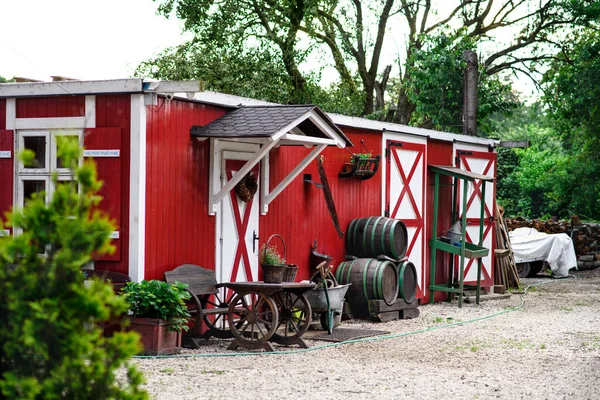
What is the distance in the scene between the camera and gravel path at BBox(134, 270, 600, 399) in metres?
6.96

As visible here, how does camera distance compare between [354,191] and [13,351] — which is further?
[354,191]

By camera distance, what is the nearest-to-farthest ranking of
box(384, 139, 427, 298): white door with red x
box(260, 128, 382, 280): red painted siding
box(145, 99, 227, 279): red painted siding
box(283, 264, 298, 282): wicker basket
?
box(145, 99, 227, 279): red painted siding → box(283, 264, 298, 282): wicker basket → box(260, 128, 382, 280): red painted siding → box(384, 139, 427, 298): white door with red x

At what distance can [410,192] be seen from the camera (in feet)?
46.0

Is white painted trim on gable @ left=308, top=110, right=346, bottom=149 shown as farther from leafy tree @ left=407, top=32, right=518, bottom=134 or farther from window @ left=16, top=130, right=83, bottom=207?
leafy tree @ left=407, top=32, right=518, bottom=134

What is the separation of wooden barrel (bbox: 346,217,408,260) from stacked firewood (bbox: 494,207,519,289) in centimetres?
469

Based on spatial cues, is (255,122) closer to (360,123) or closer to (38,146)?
(38,146)

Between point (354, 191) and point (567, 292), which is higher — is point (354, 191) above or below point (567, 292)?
above

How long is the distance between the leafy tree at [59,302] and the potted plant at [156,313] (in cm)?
466

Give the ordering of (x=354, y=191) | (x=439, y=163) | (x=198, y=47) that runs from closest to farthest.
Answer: (x=354, y=191) → (x=439, y=163) → (x=198, y=47)

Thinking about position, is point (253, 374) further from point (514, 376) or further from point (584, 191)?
point (584, 191)

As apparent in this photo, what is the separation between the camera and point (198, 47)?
23859mm

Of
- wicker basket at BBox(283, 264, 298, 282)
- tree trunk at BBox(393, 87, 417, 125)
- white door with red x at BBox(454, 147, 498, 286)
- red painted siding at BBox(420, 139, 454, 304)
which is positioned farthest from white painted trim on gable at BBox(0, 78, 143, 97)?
tree trunk at BBox(393, 87, 417, 125)

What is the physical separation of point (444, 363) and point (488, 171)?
8.42m

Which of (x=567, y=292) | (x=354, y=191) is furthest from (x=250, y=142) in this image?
(x=567, y=292)
